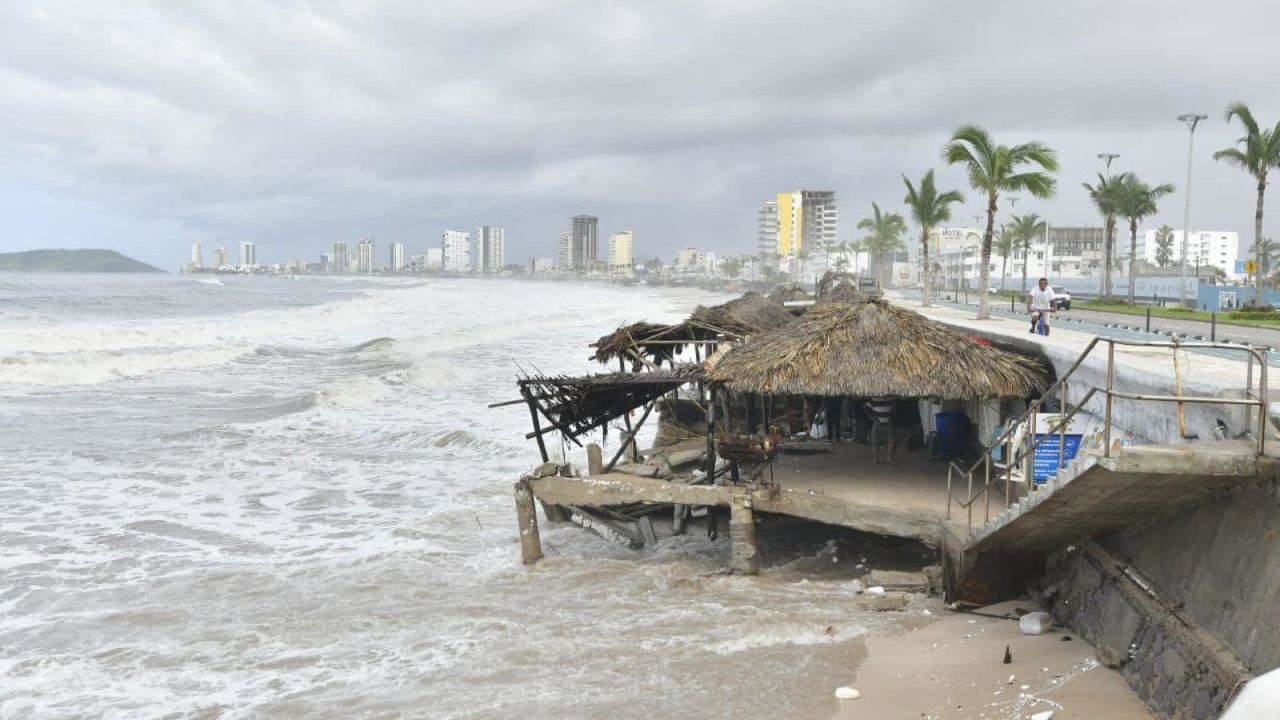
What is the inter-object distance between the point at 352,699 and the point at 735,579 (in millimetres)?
4888

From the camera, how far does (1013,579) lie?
1038 centimetres

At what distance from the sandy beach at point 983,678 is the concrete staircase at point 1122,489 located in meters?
1.03

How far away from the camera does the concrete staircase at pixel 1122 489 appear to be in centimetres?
670

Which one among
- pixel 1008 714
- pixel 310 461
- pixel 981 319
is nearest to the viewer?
pixel 1008 714

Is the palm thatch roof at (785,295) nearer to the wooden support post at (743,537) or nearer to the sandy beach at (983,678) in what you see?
the wooden support post at (743,537)

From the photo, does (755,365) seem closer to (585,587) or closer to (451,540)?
(585,587)

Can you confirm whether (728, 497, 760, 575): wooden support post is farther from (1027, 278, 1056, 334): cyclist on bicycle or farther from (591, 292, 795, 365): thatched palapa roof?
(1027, 278, 1056, 334): cyclist on bicycle

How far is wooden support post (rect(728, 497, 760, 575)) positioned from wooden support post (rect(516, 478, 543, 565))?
265 cm

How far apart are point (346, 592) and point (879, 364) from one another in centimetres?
723

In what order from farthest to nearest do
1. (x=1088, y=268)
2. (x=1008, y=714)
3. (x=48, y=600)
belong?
(x=1088, y=268) → (x=48, y=600) → (x=1008, y=714)

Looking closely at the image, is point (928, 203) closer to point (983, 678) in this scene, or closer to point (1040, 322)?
point (1040, 322)

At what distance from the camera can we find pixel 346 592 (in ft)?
38.5

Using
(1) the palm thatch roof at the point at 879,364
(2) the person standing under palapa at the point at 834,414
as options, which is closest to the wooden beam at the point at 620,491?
(1) the palm thatch roof at the point at 879,364

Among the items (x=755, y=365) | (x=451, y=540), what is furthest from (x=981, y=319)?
(x=451, y=540)
